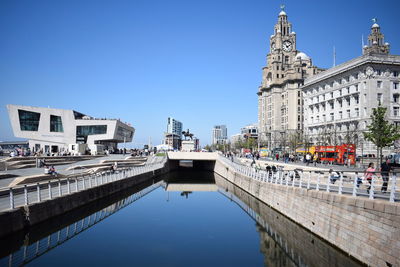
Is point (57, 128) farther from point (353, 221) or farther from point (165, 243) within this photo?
point (353, 221)

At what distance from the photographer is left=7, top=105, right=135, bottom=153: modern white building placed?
78438mm

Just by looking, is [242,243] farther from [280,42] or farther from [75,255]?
[280,42]

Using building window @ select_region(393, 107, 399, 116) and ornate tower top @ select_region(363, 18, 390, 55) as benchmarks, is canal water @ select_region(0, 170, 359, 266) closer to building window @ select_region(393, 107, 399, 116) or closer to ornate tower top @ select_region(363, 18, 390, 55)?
building window @ select_region(393, 107, 399, 116)

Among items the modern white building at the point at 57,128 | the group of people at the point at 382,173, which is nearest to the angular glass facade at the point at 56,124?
the modern white building at the point at 57,128

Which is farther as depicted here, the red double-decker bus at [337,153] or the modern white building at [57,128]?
the modern white building at [57,128]

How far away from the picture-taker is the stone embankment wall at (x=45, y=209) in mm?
17188

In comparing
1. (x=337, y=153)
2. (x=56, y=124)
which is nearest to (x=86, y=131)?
(x=56, y=124)

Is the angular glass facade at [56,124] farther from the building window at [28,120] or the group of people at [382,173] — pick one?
the group of people at [382,173]

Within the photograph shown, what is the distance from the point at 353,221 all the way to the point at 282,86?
378ft

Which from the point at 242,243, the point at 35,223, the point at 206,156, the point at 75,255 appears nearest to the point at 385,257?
the point at 242,243

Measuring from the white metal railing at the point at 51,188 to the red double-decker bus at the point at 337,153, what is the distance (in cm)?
3030

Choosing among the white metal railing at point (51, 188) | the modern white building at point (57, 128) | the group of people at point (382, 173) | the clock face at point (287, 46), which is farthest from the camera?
the clock face at point (287, 46)

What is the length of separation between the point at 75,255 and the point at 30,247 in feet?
8.39

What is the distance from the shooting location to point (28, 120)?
79.4 m
